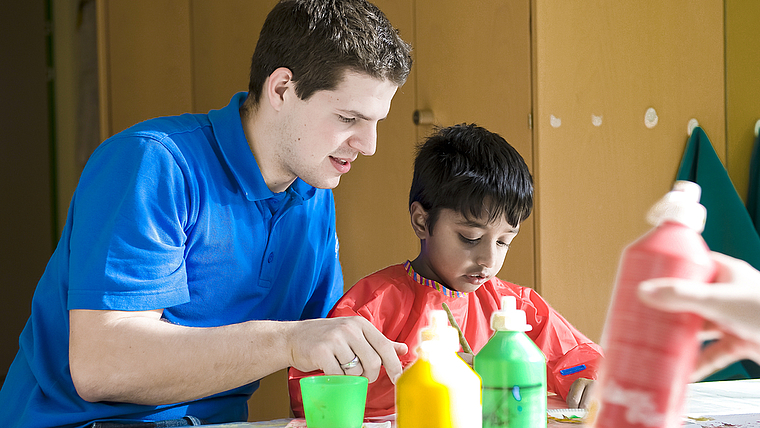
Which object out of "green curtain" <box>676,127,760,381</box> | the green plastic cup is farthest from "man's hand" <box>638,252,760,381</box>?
"green curtain" <box>676,127,760,381</box>

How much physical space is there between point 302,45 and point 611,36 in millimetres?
1029

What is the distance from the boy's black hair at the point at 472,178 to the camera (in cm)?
126

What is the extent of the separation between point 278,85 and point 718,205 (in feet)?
4.46

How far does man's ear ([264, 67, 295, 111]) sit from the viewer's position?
112 cm

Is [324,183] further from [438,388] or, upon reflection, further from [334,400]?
[438,388]

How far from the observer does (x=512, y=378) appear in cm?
64

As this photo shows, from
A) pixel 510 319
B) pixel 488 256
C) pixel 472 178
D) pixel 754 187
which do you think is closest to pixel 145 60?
pixel 472 178

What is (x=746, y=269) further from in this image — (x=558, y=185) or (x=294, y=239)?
(x=558, y=185)

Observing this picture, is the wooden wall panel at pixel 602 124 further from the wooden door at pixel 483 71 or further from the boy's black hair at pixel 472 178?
the boy's black hair at pixel 472 178

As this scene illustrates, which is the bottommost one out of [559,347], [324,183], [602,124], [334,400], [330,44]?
[559,347]

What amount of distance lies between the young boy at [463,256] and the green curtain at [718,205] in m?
0.79

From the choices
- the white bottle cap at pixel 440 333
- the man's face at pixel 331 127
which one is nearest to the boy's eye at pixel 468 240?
the man's face at pixel 331 127

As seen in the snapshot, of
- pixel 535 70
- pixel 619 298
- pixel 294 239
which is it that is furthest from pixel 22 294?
pixel 619 298

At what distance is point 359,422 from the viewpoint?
74cm
